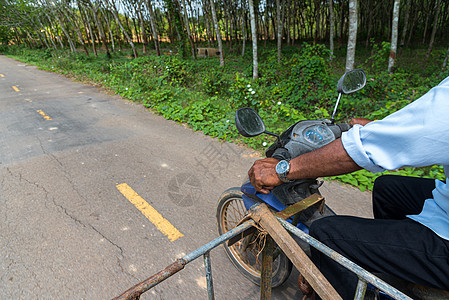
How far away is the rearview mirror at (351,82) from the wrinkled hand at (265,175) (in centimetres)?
86

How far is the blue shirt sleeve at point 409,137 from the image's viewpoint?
951mm

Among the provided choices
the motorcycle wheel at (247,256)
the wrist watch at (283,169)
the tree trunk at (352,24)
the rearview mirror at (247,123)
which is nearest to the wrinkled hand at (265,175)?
the wrist watch at (283,169)

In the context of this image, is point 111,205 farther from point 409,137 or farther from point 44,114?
point 44,114

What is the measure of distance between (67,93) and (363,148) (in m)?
10.8

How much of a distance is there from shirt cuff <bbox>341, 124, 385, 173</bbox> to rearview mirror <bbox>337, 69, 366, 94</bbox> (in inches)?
33.4

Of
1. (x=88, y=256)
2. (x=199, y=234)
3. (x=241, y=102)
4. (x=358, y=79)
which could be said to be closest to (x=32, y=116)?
(x=241, y=102)

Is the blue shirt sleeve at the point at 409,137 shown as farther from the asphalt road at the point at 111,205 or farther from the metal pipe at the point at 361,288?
the asphalt road at the point at 111,205

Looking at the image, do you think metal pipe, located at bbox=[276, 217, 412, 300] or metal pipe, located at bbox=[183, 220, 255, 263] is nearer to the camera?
metal pipe, located at bbox=[276, 217, 412, 300]

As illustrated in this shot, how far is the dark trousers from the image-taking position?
1.13 meters

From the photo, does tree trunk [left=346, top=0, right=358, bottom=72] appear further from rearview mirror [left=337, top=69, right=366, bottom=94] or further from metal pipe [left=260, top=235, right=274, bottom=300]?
metal pipe [left=260, top=235, right=274, bottom=300]

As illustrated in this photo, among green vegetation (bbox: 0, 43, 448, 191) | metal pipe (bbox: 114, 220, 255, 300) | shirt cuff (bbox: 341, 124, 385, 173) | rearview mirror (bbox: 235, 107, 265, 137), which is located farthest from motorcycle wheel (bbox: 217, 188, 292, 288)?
green vegetation (bbox: 0, 43, 448, 191)

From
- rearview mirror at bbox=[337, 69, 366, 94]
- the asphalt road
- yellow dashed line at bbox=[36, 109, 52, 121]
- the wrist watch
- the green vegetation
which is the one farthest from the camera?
yellow dashed line at bbox=[36, 109, 52, 121]

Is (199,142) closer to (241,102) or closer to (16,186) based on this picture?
(241,102)

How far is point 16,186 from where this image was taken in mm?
3504
